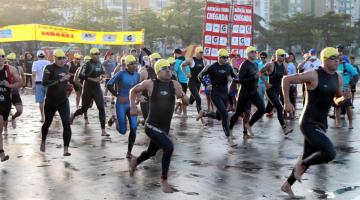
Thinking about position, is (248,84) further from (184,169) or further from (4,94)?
(4,94)

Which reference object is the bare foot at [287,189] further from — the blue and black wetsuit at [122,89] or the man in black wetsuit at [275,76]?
the man in black wetsuit at [275,76]

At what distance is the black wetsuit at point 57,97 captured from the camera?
8.66 meters

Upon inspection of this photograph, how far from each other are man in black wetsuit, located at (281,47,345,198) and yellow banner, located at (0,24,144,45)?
65.1ft

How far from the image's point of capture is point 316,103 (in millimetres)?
6195

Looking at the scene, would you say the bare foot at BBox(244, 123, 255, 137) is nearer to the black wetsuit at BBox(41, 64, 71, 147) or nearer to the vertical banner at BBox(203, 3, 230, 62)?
the black wetsuit at BBox(41, 64, 71, 147)

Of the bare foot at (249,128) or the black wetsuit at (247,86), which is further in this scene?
the bare foot at (249,128)

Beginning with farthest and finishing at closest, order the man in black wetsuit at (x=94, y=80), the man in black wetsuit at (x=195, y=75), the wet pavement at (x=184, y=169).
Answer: the man in black wetsuit at (x=195, y=75), the man in black wetsuit at (x=94, y=80), the wet pavement at (x=184, y=169)

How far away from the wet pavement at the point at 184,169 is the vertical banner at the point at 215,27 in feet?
29.7

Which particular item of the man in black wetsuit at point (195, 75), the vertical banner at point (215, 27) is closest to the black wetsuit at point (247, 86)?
the man in black wetsuit at point (195, 75)

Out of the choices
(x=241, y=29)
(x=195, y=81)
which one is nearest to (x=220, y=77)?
(x=195, y=81)

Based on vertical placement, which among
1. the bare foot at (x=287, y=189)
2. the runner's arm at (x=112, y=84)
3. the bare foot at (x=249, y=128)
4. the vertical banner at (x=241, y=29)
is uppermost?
the vertical banner at (x=241, y=29)

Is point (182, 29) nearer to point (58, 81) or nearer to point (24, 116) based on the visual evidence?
point (24, 116)

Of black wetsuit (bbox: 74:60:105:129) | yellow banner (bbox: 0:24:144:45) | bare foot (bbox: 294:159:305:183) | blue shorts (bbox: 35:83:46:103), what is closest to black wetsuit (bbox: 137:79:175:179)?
bare foot (bbox: 294:159:305:183)

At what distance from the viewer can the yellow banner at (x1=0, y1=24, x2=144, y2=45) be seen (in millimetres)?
24562
